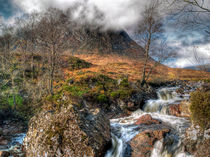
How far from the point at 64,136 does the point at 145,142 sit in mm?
3465

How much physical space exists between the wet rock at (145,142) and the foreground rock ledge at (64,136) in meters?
1.29

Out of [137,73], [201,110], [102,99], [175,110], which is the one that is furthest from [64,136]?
[137,73]

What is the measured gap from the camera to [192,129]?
587cm

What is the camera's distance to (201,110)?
5520 mm

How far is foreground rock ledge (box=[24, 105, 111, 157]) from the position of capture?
15.3ft

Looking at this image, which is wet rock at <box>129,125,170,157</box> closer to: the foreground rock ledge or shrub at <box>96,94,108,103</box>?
the foreground rock ledge

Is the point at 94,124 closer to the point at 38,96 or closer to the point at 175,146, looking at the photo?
the point at 175,146

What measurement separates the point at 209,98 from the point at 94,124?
197 inches

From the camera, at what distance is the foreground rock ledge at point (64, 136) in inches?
184

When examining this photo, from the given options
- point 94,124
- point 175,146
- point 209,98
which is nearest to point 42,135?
point 94,124

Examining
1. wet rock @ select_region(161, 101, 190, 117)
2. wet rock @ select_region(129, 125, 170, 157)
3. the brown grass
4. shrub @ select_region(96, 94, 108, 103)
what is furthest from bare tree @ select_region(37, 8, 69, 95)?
wet rock @ select_region(161, 101, 190, 117)

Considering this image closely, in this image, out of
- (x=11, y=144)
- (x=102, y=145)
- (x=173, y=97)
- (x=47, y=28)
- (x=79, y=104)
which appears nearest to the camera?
(x=102, y=145)

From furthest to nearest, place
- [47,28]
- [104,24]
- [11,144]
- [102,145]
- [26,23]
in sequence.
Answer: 1. [104,24]
2. [26,23]
3. [47,28]
4. [11,144]
5. [102,145]

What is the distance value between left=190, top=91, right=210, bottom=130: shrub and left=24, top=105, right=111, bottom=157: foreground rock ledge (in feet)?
13.3
